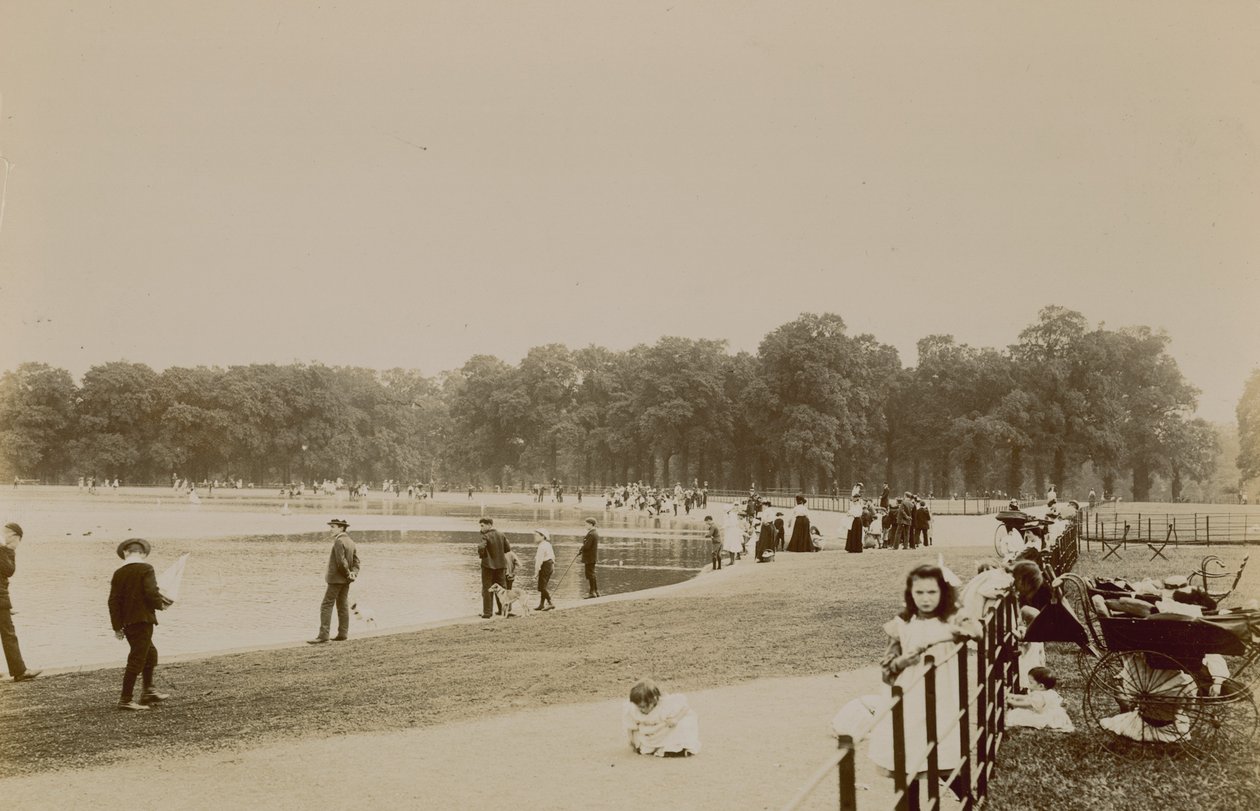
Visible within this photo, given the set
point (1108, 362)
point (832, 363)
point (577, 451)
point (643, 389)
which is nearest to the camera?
point (1108, 362)

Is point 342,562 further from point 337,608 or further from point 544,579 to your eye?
point 544,579

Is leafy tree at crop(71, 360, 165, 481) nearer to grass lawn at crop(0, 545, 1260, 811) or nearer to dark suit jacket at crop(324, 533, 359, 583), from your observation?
dark suit jacket at crop(324, 533, 359, 583)

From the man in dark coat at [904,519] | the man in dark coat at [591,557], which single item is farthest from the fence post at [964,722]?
the man in dark coat at [904,519]

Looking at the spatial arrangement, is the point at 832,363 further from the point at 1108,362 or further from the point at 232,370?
the point at 232,370

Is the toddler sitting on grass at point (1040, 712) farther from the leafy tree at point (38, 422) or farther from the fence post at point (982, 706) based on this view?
the leafy tree at point (38, 422)

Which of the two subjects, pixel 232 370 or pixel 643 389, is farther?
pixel 232 370

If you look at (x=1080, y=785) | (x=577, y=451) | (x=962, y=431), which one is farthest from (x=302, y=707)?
(x=577, y=451)
